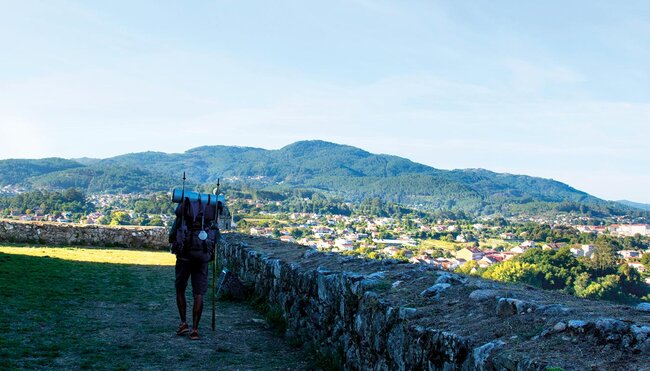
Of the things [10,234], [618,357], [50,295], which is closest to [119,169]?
[10,234]

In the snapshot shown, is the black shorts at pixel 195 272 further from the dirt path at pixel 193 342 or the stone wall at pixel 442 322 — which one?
the stone wall at pixel 442 322

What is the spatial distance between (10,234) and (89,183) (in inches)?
3577

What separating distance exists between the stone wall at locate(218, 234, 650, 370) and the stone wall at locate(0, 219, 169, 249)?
1529cm

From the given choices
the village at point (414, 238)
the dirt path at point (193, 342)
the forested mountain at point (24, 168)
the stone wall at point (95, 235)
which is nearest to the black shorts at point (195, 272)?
the dirt path at point (193, 342)

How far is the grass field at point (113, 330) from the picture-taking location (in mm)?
5582

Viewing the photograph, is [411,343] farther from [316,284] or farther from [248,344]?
[248,344]

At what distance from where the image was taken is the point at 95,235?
21.6 m

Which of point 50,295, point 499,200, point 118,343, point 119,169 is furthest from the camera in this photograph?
point 499,200

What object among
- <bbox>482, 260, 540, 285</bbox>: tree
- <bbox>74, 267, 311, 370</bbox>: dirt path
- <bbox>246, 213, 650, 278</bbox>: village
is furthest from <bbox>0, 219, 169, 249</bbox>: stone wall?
<bbox>482, 260, 540, 285</bbox>: tree

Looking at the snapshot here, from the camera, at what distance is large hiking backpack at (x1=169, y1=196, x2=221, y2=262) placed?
6.68m

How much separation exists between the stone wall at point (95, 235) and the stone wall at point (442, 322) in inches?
602

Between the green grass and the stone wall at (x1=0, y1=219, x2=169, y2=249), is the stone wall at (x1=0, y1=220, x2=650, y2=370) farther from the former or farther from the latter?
the stone wall at (x1=0, y1=219, x2=169, y2=249)

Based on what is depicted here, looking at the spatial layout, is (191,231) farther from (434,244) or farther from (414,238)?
(414,238)

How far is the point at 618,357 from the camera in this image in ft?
8.50
